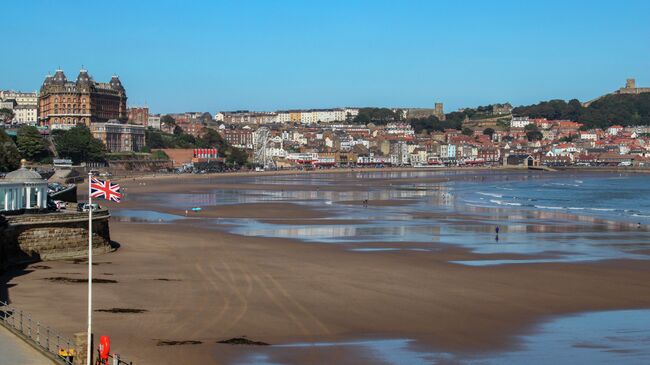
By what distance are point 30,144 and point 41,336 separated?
76.4 m

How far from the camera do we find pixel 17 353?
13.4 metres

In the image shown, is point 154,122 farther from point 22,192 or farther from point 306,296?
point 306,296

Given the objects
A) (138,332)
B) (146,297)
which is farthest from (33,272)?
(138,332)

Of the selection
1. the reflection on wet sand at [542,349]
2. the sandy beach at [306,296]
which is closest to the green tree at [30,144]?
the sandy beach at [306,296]

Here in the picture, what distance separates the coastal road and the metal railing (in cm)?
20

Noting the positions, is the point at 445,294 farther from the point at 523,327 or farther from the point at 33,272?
the point at 33,272

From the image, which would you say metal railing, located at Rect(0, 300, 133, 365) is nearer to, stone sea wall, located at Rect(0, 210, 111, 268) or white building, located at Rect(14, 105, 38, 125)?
stone sea wall, located at Rect(0, 210, 111, 268)

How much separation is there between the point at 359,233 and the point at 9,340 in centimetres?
2518

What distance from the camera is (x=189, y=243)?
33.5 metres

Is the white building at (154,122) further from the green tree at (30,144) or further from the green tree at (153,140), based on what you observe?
the green tree at (30,144)

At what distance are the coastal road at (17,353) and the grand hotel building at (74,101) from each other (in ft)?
364

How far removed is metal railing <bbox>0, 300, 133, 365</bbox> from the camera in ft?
46.6

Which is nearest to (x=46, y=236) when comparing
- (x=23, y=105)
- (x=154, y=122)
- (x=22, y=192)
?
(x=22, y=192)

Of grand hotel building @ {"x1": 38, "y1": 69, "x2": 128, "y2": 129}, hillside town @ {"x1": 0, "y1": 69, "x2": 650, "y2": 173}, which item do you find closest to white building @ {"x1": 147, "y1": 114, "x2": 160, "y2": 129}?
hillside town @ {"x1": 0, "y1": 69, "x2": 650, "y2": 173}
